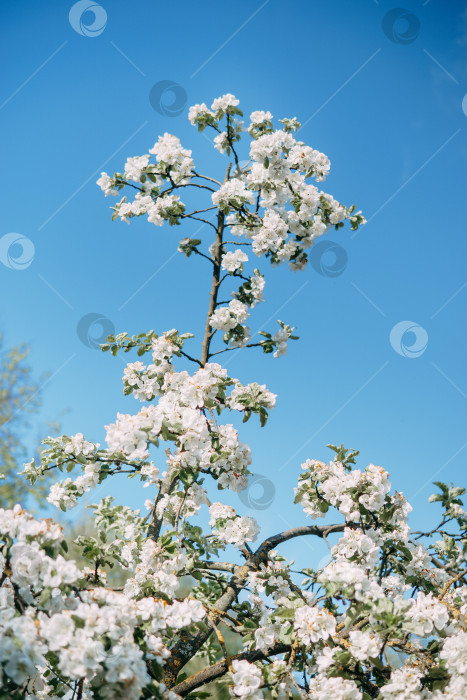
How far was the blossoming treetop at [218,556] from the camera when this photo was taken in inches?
84.0

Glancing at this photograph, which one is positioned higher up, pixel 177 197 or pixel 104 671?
pixel 177 197

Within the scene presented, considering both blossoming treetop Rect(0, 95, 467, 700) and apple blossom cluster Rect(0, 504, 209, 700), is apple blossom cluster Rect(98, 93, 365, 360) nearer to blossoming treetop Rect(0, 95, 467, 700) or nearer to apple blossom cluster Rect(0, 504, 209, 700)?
blossoming treetop Rect(0, 95, 467, 700)

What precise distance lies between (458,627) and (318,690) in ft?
2.65

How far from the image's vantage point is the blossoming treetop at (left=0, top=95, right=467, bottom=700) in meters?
2.13

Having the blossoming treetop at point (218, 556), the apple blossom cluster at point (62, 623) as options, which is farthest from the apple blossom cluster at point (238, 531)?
the apple blossom cluster at point (62, 623)

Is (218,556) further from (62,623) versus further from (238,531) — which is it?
(62,623)

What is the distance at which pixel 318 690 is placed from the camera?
8.93ft

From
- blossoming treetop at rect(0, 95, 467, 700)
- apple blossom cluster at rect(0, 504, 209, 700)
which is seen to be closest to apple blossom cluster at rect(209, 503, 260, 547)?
blossoming treetop at rect(0, 95, 467, 700)

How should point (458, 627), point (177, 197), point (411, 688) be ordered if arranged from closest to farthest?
point (411, 688)
point (458, 627)
point (177, 197)

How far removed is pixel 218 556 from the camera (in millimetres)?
4082

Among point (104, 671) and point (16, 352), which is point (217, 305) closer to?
point (104, 671)

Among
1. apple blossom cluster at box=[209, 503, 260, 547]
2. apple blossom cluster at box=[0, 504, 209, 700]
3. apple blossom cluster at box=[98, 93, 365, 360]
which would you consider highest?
apple blossom cluster at box=[98, 93, 365, 360]

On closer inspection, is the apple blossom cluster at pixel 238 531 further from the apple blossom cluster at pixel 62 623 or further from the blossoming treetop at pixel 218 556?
the apple blossom cluster at pixel 62 623

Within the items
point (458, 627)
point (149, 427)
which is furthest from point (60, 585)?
point (458, 627)
